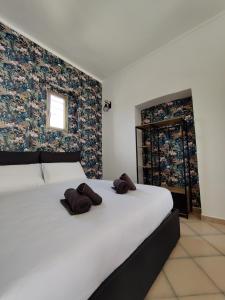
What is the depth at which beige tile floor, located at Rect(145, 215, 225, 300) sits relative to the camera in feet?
3.86

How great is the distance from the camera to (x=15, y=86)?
2523 mm

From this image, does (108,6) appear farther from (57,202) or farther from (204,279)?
(204,279)

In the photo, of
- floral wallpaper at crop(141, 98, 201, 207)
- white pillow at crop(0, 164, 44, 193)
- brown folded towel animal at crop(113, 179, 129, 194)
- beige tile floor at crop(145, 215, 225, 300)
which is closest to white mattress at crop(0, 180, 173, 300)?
→ brown folded towel animal at crop(113, 179, 129, 194)

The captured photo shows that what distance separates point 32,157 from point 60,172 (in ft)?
1.62

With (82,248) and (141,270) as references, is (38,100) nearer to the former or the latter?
(82,248)

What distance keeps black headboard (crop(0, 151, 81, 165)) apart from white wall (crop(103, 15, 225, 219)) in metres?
1.30

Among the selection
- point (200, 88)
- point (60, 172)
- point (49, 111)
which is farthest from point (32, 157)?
point (200, 88)

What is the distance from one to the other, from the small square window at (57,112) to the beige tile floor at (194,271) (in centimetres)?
270

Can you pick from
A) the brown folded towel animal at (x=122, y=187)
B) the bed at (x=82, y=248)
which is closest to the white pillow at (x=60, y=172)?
the bed at (x=82, y=248)

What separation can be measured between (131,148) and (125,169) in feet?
1.59

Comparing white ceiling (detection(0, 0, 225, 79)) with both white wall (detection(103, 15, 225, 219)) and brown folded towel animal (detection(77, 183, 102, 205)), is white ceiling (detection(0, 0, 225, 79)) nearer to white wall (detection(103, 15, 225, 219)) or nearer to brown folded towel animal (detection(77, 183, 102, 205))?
white wall (detection(103, 15, 225, 219))

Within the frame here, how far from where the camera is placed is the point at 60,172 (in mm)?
2400

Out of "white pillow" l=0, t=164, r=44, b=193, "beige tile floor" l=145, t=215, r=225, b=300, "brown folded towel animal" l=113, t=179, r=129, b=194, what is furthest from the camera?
"white pillow" l=0, t=164, r=44, b=193

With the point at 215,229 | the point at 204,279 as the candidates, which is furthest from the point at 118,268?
the point at 215,229
